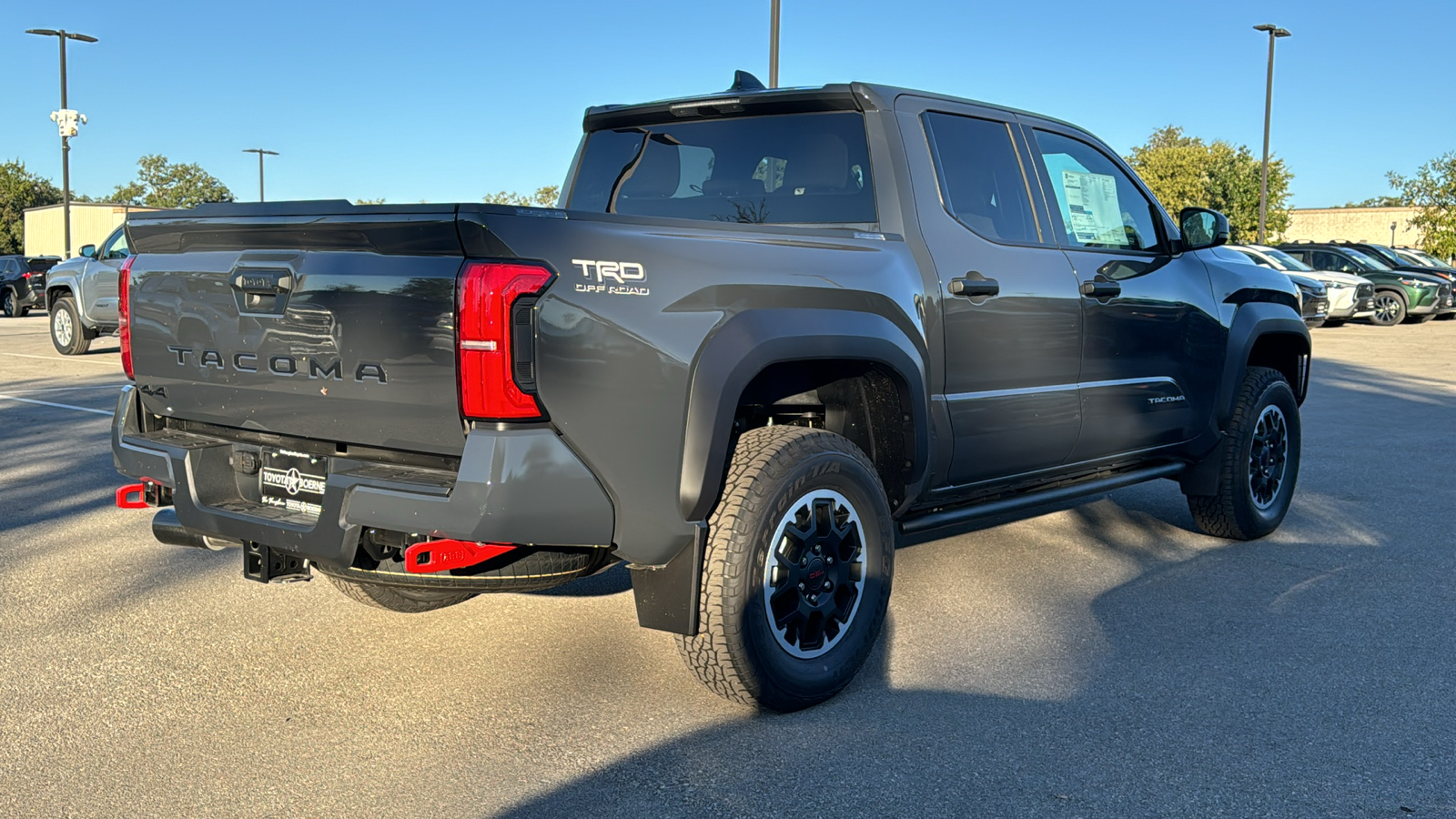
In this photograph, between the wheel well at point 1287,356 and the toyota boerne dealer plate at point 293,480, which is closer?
the toyota boerne dealer plate at point 293,480

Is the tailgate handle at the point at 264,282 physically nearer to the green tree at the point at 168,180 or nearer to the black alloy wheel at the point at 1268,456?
the black alloy wheel at the point at 1268,456

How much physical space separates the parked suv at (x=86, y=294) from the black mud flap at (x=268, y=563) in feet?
46.2

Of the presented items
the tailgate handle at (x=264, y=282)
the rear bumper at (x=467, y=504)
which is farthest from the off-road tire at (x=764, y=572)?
the tailgate handle at (x=264, y=282)

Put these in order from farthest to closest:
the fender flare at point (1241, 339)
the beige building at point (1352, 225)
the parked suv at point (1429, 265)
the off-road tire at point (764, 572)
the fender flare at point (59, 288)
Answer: the beige building at point (1352, 225), the parked suv at point (1429, 265), the fender flare at point (59, 288), the fender flare at point (1241, 339), the off-road tire at point (764, 572)

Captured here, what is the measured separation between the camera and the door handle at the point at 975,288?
444cm

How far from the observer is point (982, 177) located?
4844 mm

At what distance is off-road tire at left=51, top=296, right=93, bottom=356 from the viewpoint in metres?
17.1

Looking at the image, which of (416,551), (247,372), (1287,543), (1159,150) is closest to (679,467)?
(416,551)

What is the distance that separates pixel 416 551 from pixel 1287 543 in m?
4.73

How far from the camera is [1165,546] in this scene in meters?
6.21

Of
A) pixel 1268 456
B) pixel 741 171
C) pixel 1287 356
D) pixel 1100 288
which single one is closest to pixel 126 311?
pixel 741 171

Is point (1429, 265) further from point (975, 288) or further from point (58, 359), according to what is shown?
point (975, 288)

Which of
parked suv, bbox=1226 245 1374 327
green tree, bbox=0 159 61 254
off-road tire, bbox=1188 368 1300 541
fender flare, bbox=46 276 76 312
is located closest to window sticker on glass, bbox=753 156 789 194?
off-road tire, bbox=1188 368 1300 541

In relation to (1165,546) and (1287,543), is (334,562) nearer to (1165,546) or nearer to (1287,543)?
(1165,546)
